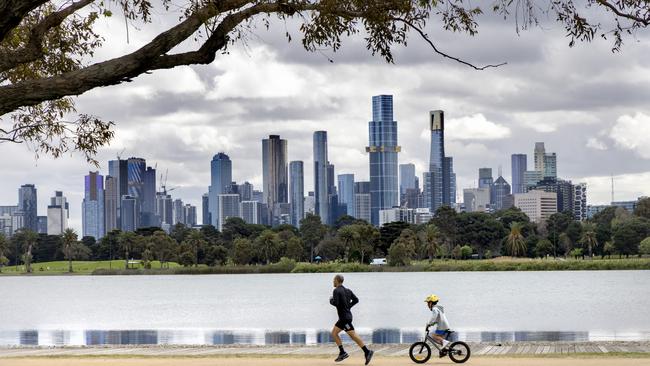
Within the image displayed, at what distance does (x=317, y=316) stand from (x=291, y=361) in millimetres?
49813

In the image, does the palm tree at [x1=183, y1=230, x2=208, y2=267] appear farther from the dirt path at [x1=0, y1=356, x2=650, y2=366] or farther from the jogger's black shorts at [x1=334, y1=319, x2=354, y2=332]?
the jogger's black shorts at [x1=334, y1=319, x2=354, y2=332]

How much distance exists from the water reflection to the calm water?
6 cm

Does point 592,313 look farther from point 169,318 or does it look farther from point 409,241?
point 409,241

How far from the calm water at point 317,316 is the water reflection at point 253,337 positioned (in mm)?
58

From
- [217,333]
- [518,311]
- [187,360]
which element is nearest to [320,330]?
[217,333]

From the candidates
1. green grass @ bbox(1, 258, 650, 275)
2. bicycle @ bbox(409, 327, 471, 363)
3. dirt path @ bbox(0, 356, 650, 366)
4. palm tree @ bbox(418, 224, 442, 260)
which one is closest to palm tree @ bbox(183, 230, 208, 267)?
green grass @ bbox(1, 258, 650, 275)

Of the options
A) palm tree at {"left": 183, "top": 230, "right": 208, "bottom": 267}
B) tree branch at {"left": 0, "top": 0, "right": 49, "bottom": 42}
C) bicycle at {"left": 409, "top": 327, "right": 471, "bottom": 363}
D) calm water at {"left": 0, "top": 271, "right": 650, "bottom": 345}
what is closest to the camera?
tree branch at {"left": 0, "top": 0, "right": 49, "bottom": 42}

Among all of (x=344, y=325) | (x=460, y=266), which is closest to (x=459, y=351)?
(x=344, y=325)

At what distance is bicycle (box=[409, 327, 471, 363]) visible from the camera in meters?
26.0

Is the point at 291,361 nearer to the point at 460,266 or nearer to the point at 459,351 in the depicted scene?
the point at 459,351

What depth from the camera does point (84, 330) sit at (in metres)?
68.4

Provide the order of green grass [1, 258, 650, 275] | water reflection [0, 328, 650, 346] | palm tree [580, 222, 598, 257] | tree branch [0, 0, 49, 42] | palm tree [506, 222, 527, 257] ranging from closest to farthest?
tree branch [0, 0, 49, 42] < water reflection [0, 328, 650, 346] < green grass [1, 258, 650, 275] < palm tree [580, 222, 598, 257] < palm tree [506, 222, 527, 257]

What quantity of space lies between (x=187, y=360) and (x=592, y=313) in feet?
166

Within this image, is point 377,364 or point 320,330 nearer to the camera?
point 377,364
